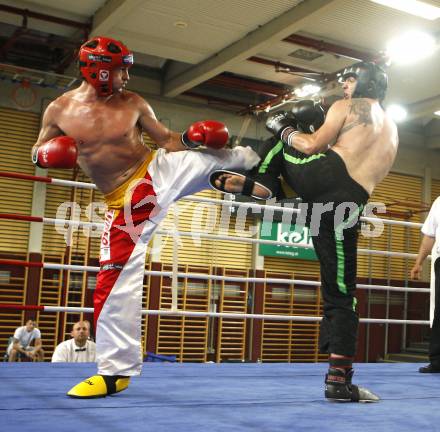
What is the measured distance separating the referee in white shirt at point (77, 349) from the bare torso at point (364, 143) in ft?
12.6

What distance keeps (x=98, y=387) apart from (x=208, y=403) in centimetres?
41

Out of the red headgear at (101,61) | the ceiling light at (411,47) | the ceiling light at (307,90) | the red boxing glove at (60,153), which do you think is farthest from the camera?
the ceiling light at (307,90)

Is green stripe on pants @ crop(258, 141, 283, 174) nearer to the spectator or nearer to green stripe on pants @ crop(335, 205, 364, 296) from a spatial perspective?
green stripe on pants @ crop(335, 205, 364, 296)

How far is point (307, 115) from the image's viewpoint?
2.60 metres

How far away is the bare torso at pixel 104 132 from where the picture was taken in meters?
2.41

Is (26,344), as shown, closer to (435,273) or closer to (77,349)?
(77,349)

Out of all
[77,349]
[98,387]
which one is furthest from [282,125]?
[77,349]

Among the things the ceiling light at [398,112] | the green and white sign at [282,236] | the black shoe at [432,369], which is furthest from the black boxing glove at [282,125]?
the green and white sign at [282,236]

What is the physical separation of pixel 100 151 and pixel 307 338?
9626mm

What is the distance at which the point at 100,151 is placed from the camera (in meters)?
2.44

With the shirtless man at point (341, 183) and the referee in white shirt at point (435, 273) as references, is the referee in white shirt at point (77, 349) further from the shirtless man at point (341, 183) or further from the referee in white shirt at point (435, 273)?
the shirtless man at point (341, 183)

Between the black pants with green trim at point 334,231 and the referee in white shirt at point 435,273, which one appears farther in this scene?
the referee in white shirt at point 435,273

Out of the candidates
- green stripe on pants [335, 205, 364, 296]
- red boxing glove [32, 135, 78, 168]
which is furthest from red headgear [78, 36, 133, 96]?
green stripe on pants [335, 205, 364, 296]

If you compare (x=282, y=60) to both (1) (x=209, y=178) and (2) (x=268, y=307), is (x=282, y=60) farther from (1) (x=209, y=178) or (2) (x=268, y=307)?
(1) (x=209, y=178)
